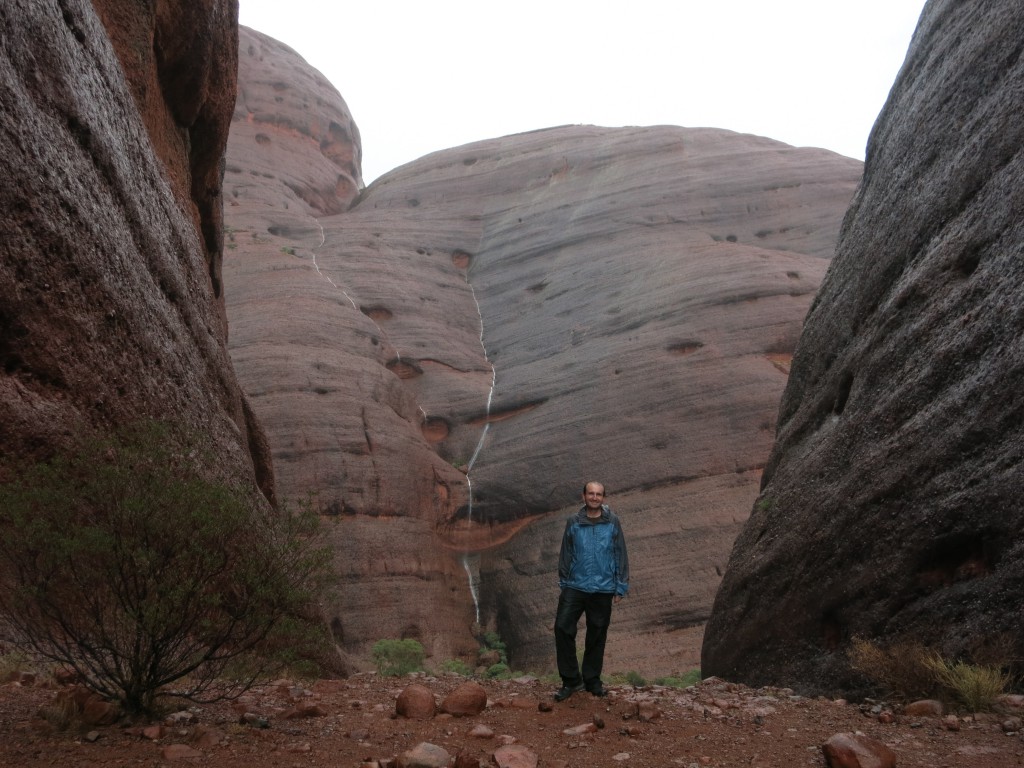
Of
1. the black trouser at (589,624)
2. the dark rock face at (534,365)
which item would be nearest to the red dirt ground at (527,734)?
the black trouser at (589,624)

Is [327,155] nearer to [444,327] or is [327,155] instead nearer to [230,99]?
[444,327]

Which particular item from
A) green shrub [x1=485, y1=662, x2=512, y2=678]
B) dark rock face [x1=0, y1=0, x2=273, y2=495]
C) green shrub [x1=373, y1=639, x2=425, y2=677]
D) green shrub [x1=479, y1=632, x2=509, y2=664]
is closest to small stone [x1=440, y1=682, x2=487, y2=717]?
dark rock face [x1=0, y1=0, x2=273, y2=495]

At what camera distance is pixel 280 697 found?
7215mm

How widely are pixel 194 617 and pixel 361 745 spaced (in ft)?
4.15

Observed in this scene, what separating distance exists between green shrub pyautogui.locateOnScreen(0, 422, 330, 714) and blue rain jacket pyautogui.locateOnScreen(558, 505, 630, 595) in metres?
2.41

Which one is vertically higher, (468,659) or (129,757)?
(129,757)

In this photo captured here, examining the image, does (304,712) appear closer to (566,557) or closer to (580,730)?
(580,730)

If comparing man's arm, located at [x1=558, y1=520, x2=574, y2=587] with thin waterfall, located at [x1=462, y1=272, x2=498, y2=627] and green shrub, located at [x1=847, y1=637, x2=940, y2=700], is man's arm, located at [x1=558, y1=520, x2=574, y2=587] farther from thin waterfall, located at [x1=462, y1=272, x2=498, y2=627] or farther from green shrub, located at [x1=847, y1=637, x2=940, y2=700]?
thin waterfall, located at [x1=462, y1=272, x2=498, y2=627]

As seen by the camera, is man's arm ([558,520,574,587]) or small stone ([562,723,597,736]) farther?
man's arm ([558,520,574,587])

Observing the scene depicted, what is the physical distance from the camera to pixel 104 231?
312 inches

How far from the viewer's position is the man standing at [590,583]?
7.43 meters

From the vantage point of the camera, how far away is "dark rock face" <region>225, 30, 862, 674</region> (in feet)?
74.2

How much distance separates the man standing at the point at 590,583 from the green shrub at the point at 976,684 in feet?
8.06

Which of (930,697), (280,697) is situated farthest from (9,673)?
(930,697)
